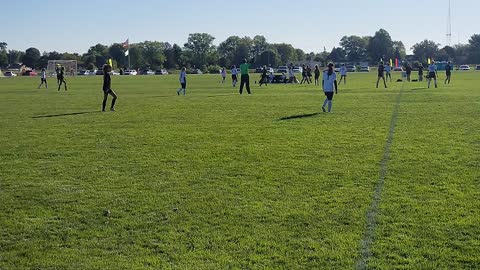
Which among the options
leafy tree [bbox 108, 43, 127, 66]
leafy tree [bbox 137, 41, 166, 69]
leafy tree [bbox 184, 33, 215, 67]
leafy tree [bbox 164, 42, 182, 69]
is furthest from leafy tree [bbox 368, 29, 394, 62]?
leafy tree [bbox 108, 43, 127, 66]

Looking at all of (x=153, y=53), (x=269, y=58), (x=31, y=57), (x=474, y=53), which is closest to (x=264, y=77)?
(x=269, y=58)

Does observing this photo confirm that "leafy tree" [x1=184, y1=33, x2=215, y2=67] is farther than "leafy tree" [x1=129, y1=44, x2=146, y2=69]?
Yes

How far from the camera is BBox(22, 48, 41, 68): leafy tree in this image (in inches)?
7466

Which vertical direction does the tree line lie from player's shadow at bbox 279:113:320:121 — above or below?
above

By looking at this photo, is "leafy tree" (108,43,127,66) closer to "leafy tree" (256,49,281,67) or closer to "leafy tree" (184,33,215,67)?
"leafy tree" (184,33,215,67)

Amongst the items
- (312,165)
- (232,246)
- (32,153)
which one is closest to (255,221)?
(232,246)

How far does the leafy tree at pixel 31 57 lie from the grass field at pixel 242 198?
613ft

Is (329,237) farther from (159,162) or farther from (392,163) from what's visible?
(159,162)

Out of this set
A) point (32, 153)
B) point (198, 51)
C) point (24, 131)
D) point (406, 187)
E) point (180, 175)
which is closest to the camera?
point (406, 187)

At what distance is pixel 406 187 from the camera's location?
838 cm

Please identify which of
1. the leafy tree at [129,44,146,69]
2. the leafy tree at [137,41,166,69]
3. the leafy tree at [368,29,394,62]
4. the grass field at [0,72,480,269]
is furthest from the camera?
the leafy tree at [368,29,394,62]

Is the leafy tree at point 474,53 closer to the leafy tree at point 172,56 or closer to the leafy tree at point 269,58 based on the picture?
the leafy tree at point 269,58

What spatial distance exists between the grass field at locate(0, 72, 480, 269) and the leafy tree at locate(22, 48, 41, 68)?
186865 mm

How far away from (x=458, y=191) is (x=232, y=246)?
391 centimetres
